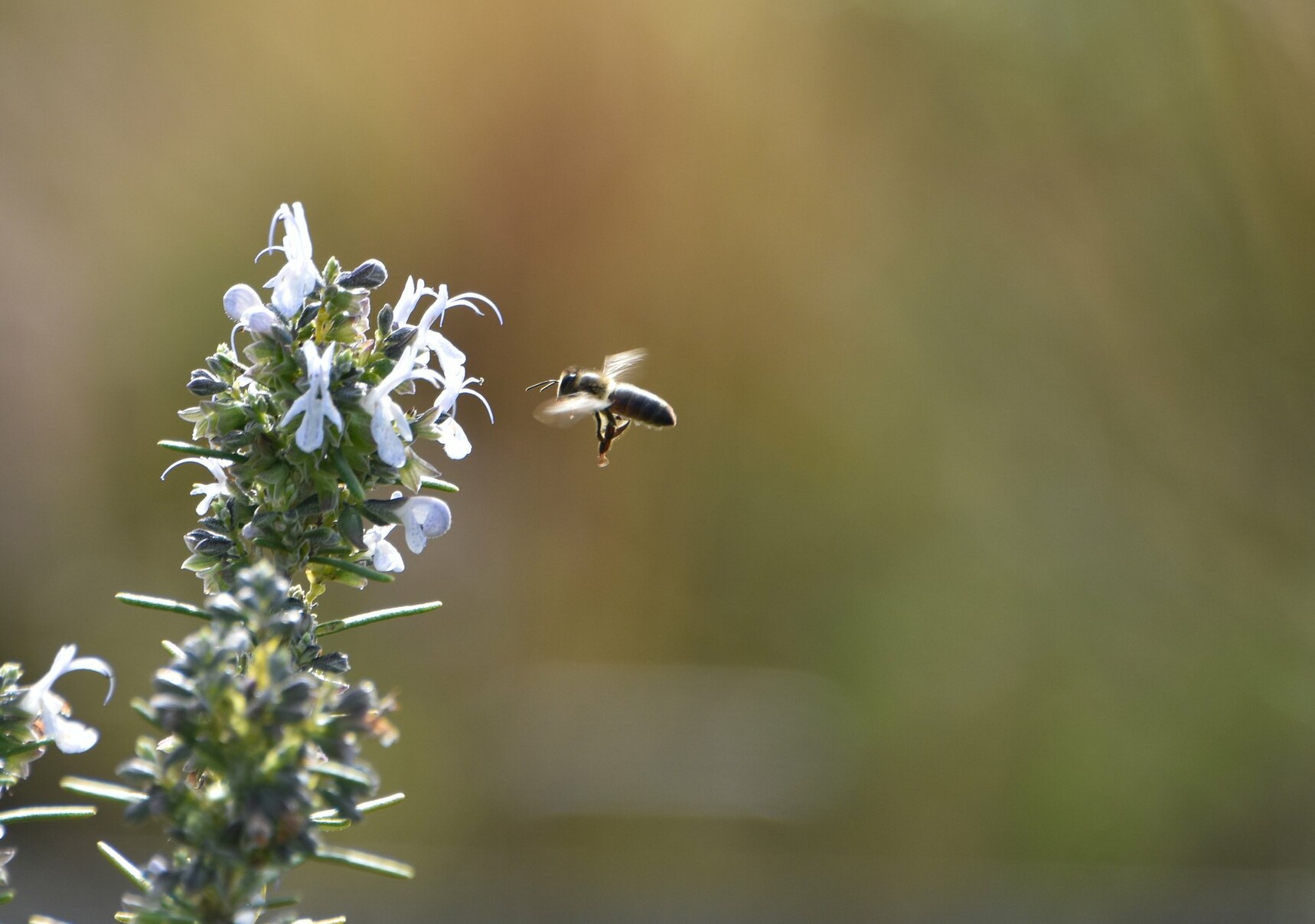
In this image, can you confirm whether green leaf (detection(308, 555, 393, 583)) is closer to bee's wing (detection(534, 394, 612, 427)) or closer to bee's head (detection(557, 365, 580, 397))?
bee's wing (detection(534, 394, 612, 427))

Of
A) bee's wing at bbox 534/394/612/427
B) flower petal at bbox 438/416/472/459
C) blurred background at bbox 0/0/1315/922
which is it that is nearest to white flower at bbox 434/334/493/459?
→ flower petal at bbox 438/416/472/459

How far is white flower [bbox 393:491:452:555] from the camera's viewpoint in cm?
A: 84

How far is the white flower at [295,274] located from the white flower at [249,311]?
0.5 inches

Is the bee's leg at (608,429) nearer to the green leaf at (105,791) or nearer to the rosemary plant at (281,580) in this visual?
the rosemary plant at (281,580)

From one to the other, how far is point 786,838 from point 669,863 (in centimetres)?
44

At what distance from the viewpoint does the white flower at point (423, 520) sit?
2.76 ft

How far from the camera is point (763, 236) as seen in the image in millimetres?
4379

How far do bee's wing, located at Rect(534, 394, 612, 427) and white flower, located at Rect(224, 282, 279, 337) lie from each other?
67 centimetres

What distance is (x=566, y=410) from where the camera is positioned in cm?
150

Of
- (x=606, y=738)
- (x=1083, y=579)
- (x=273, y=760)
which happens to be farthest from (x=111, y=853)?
(x=1083, y=579)

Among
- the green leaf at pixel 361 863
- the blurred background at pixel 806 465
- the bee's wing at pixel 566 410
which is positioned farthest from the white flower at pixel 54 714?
the blurred background at pixel 806 465

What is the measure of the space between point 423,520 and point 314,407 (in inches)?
6.6

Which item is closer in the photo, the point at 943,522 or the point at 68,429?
the point at 68,429

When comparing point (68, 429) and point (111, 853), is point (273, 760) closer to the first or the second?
point (111, 853)
